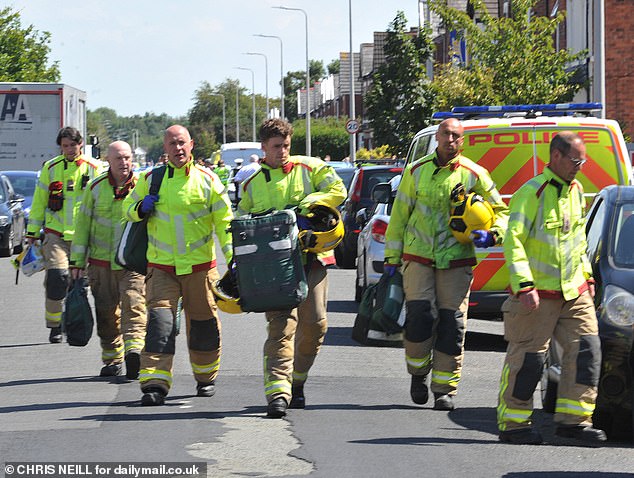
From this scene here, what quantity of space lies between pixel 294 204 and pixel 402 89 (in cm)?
2993

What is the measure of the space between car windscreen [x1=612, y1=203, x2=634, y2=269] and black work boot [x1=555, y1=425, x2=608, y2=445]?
120 centimetres

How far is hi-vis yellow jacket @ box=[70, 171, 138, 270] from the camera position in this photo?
38.6ft

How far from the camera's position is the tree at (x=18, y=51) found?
63625 mm

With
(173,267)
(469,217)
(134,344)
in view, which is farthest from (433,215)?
(134,344)

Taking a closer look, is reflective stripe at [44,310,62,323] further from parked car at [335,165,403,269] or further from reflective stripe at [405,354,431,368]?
parked car at [335,165,403,269]

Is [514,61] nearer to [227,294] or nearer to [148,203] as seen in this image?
[148,203]

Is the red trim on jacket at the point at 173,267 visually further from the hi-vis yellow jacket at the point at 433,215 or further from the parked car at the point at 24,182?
the parked car at the point at 24,182

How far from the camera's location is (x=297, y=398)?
10.1m

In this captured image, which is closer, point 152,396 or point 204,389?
point 152,396

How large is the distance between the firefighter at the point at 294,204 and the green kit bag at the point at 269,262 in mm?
171

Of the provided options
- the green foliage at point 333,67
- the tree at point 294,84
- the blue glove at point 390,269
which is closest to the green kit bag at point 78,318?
the blue glove at point 390,269

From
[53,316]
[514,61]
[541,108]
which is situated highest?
[514,61]

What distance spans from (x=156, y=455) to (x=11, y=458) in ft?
2.60

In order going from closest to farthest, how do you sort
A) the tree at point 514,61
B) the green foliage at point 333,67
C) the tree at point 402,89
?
the tree at point 514,61 < the tree at point 402,89 < the green foliage at point 333,67
